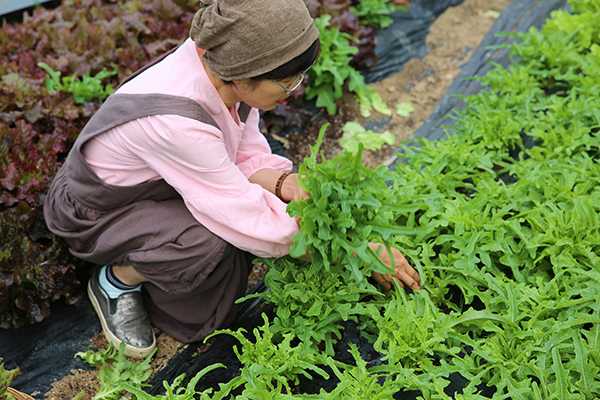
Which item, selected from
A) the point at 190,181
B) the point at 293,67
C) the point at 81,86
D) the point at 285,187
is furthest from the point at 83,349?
the point at 293,67

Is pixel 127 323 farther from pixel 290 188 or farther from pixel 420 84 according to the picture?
pixel 420 84

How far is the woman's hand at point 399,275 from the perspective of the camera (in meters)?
2.20

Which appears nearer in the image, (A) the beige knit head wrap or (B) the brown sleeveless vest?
(A) the beige knit head wrap

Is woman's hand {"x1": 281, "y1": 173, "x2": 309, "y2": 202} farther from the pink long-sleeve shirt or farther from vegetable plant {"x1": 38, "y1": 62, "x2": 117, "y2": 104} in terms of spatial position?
vegetable plant {"x1": 38, "y1": 62, "x2": 117, "y2": 104}

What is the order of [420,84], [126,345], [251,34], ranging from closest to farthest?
[251,34], [126,345], [420,84]

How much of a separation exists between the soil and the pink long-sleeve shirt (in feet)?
2.92

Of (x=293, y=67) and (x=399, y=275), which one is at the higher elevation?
(x=293, y=67)

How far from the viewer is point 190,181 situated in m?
2.01

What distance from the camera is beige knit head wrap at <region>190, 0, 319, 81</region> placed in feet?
5.77

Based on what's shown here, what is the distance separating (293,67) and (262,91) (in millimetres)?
161

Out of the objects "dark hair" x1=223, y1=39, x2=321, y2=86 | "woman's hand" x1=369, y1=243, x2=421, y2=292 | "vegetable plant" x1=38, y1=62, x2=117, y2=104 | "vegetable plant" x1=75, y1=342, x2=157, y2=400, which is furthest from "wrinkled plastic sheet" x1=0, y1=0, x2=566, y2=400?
"vegetable plant" x1=38, y1=62, x2=117, y2=104

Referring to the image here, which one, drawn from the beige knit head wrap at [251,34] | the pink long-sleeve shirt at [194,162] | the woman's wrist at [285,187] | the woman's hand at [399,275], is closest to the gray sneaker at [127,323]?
the pink long-sleeve shirt at [194,162]

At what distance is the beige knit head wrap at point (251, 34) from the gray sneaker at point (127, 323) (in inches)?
48.2

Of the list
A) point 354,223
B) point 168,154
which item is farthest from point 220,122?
point 354,223
